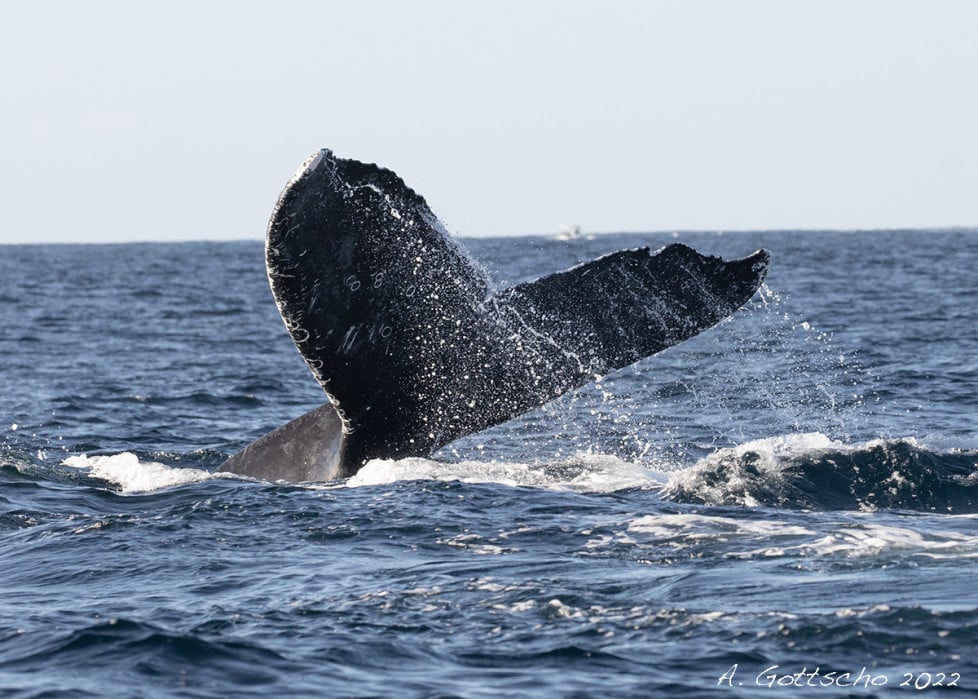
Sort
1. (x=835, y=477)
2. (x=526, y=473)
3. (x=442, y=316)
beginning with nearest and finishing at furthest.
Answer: (x=442, y=316) < (x=835, y=477) < (x=526, y=473)

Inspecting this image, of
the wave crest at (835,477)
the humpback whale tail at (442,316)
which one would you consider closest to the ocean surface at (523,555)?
the wave crest at (835,477)

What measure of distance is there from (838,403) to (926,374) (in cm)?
A: 249

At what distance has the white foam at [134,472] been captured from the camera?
9.95 metres

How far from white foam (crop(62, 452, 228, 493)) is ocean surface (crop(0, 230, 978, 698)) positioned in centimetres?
3

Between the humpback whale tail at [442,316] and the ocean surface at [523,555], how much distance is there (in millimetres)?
517

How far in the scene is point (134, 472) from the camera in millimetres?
10625

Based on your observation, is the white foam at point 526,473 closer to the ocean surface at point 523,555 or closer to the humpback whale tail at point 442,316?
the ocean surface at point 523,555

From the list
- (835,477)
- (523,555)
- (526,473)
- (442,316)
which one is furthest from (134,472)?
(835,477)

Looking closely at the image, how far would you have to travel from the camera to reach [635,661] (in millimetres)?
5781

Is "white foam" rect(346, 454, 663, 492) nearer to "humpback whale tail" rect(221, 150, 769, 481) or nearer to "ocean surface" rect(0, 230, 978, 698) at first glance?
"ocean surface" rect(0, 230, 978, 698)

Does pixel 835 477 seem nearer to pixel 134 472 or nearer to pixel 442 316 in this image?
pixel 442 316

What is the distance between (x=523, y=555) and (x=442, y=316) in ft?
4.26

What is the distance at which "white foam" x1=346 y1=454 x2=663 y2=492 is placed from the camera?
8766 mm

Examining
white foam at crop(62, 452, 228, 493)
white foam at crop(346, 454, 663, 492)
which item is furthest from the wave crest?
white foam at crop(62, 452, 228, 493)
